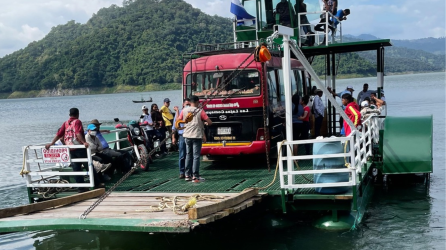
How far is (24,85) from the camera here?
142 metres

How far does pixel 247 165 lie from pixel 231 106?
160cm

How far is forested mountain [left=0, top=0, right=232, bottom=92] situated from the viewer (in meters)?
110

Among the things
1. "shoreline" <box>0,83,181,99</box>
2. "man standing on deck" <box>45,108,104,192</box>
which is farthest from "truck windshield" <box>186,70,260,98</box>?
"shoreline" <box>0,83,181,99</box>

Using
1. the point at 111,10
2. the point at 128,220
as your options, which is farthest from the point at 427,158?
the point at 111,10

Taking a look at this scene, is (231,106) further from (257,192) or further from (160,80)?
(160,80)

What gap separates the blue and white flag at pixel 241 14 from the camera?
48.9 feet

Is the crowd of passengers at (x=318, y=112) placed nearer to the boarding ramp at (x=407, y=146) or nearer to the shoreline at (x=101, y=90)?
the boarding ramp at (x=407, y=146)

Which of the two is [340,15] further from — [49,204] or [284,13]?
[49,204]

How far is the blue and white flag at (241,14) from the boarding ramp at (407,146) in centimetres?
566

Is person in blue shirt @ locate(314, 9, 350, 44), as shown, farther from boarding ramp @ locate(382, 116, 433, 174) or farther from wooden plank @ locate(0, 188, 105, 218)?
wooden plank @ locate(0, 188, 105, 218)

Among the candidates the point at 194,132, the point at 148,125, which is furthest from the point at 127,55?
the point at 194,132

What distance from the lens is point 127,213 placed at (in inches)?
296

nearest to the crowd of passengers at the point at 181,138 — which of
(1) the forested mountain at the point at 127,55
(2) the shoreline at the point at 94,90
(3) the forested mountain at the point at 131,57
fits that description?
(3) the forested mountain at the point at 131,57

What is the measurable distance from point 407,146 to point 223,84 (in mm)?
4351
